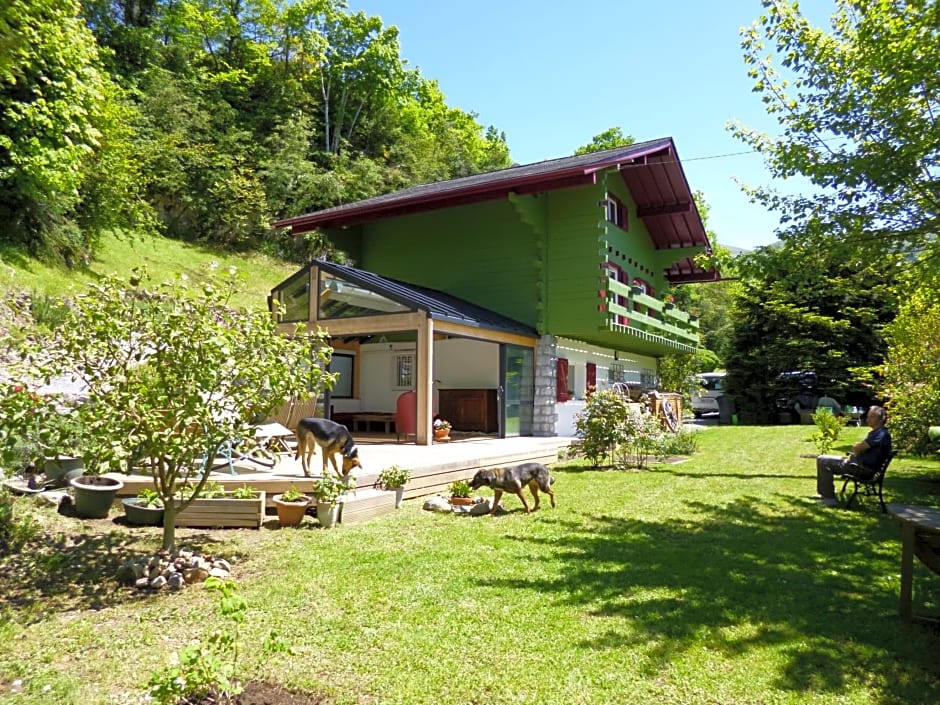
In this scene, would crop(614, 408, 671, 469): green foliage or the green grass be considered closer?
the green grass

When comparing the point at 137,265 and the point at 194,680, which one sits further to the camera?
the point at 137,265

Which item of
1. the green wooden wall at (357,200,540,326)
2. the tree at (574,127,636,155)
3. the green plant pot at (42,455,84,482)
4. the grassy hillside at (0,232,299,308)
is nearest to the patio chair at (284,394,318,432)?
the grassy hillside at (0,232,299,308)

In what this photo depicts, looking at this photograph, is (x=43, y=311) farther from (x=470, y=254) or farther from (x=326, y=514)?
(x=326, y=514)

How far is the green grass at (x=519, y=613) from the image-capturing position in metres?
3.02

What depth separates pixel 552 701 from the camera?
2.83 meters

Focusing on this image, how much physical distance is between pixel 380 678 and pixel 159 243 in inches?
979

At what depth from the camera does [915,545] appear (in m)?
4.09

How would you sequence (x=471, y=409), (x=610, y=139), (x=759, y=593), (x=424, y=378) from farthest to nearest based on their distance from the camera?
(x=610, y=139) → (x=471, y=409) → (x=424, y=378) → (x=759, y=593)

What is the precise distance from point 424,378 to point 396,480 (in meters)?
4.37

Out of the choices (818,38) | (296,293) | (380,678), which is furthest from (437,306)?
(380,678)

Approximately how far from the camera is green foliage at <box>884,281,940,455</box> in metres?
10.2

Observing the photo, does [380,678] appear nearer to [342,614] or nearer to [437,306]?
[342,614]

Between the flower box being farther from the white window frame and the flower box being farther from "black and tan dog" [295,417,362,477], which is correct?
the white window frame

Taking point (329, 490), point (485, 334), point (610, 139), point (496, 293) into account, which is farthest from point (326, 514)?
point (610, 139)
